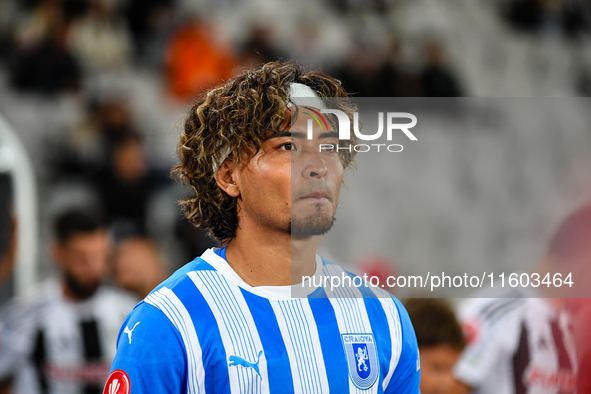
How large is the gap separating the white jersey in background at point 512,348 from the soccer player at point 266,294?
4.00 feet

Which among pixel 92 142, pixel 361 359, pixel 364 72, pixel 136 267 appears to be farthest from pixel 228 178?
pixel 364 72

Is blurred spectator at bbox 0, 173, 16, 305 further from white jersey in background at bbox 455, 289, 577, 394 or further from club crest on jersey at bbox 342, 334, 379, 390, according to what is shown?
club crest on jersey at bbox 342, 334, 379, 390

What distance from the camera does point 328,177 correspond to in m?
1.90

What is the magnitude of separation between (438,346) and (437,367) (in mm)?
132

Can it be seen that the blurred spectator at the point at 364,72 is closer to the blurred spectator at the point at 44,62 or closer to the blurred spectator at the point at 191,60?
the blurred spectator at the point at 191,60

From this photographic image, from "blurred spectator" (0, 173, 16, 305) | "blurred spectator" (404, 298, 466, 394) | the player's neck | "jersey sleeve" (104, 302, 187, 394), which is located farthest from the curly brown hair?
"blurred spectator" (0, 173, 16, 305)

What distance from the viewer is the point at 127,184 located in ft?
19.3

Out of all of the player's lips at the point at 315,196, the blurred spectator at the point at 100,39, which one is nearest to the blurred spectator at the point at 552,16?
the blurred spectator at the point at 100,39

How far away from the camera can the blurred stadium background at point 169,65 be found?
19.1 feet

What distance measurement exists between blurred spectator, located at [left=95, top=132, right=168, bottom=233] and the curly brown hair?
3.69 metres

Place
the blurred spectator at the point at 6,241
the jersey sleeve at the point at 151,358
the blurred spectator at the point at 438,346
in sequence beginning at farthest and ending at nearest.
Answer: the blurred spectator at the point at 6,241
the blurred spectator at the point at 438,346
the jersey sleeve at the point at 151,358

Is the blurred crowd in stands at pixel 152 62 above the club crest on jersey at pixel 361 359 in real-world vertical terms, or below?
above

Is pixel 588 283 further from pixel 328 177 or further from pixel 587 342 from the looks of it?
pixel 328 177

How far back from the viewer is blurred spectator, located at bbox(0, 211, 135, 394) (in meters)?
4.57
